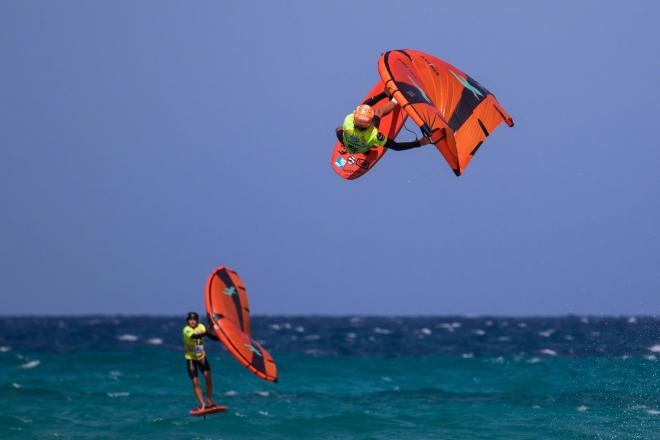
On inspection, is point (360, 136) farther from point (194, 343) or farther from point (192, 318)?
point (194, 343)

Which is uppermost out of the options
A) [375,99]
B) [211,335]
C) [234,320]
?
[375,99]

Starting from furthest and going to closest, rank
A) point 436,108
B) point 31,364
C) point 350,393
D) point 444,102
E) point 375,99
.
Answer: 1. point 31,364
2. point 350,393
3. point 444,102
4. point 375,99
5. point 436,108

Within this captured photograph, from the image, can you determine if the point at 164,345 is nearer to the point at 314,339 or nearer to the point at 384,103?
the point at 314,339

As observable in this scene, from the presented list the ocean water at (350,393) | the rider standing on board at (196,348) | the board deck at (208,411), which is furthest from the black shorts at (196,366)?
the ocean water at (350,393)

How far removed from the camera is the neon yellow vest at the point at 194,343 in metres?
16.2

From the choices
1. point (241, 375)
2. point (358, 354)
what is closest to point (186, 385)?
point (241, 375)

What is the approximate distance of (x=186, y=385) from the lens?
2912 cm

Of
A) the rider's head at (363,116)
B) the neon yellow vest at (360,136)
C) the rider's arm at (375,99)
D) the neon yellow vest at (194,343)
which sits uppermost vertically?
the rider's arm at (375,99)

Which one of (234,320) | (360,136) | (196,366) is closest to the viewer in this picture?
(360,136)

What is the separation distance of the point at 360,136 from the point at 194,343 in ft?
16.0

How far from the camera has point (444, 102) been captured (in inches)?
592

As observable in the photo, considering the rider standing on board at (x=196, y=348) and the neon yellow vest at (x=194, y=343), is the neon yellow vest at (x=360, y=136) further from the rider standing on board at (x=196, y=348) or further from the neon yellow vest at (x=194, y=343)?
the neon yellow vest at (x=194, y=343)

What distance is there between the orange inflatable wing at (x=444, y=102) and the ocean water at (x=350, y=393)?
289 inches

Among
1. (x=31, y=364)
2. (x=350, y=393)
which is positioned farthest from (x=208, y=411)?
(x=31, y=364)
